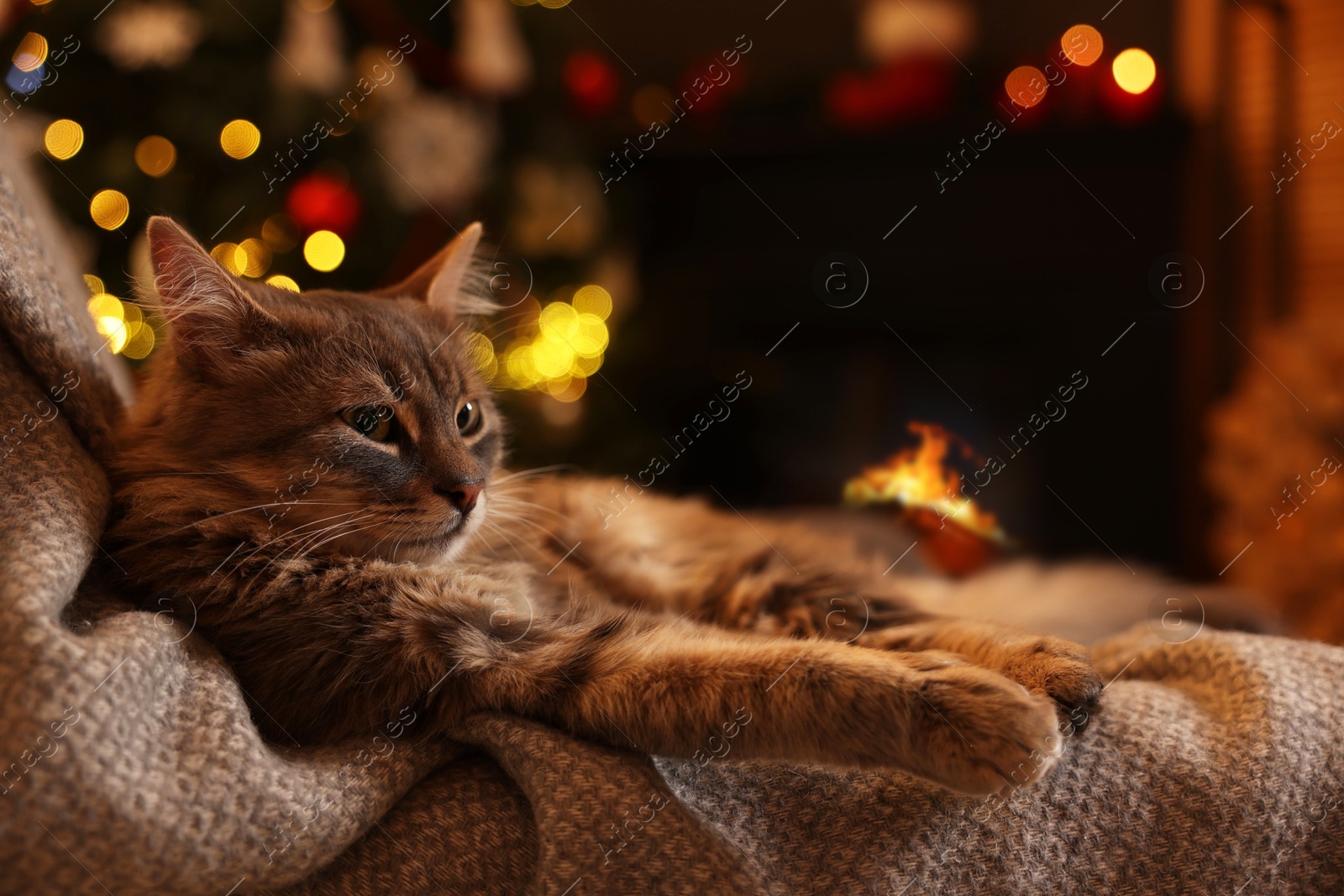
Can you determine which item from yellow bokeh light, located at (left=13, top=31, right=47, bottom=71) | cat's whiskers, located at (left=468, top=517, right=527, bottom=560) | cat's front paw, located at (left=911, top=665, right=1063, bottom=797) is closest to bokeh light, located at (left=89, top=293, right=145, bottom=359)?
yellow bokeh light, located at (left=13, top=31, right=47, bottom=71)

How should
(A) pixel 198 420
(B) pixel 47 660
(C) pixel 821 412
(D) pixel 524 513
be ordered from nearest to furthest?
(B) pixel 47 660
(A) pixel 198 420
(D) pixel 524 513
(C) pixel 821 412

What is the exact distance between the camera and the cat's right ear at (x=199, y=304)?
3.71 ft

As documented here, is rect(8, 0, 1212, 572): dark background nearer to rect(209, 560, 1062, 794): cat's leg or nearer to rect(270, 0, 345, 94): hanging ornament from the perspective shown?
rect(270, 0, 345, 94): hanging ornament

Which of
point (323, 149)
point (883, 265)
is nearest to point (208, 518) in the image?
point (323, 149)

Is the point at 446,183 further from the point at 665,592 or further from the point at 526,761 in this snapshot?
the point at 526,761

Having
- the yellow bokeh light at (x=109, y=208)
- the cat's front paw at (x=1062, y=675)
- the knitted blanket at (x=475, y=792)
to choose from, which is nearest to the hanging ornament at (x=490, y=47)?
the yellow bokeh light at (x=109, y=208)

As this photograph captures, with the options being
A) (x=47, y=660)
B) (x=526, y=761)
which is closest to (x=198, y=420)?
(x=47, y=660)

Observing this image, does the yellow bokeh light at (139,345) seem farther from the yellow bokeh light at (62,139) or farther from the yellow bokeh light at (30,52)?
the yellow bokeh light at (30,52)

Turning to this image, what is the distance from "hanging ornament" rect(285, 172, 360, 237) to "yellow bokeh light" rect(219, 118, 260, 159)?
0.44 ft

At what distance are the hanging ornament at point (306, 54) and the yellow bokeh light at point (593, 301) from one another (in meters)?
0.88

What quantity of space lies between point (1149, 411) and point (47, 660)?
3.68 meters

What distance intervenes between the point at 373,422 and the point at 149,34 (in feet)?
5.02

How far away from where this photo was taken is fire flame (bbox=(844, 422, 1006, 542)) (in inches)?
64.6

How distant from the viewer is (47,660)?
0.75 meters
